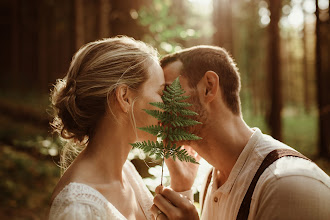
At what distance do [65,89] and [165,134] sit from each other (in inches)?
40.1

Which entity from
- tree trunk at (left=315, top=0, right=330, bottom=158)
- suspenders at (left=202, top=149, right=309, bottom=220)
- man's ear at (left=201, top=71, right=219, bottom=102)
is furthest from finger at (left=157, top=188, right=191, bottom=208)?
tree trunk at (left=315, top=0, right=330, bottom=158)

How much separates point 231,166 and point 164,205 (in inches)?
32.3

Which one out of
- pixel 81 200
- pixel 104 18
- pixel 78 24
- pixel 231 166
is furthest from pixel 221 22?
pixel 81 200

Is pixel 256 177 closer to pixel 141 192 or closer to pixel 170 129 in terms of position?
pixel 170 129

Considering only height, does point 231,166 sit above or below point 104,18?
below

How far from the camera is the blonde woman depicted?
7.80 ft

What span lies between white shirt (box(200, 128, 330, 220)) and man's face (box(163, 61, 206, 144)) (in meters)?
0.51

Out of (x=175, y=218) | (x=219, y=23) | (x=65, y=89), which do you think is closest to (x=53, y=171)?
(x=219, y=23)

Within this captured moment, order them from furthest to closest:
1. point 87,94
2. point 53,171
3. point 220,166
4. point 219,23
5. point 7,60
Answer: point 7,60, point 53,171, point 219,23, point 220,166, point 87,94

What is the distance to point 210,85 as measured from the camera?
2.81 metres

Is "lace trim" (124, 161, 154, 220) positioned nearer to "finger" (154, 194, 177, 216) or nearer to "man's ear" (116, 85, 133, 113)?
"finger" (154, 194, 177, 216)

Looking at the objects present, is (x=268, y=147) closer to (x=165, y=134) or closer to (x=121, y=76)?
(x=165, y=134)

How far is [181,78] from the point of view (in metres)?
2.89

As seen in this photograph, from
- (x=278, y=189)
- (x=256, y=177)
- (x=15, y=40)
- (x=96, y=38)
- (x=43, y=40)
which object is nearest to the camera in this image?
(x=278, y=189)
